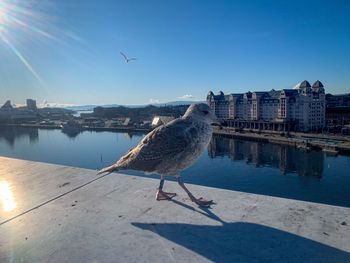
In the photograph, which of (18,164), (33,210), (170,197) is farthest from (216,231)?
(18,164)

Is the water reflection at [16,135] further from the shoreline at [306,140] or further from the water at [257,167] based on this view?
the shoreline at [306,140]

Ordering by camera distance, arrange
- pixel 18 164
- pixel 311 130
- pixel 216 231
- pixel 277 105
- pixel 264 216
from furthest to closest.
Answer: pixel 277 105 < pixel 311 130 < pixel 18 164 < pixel 264 216 < pixel 216 231

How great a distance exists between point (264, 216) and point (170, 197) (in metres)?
1.72

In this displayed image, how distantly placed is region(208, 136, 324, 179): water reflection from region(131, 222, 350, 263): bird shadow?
3021 centimetres

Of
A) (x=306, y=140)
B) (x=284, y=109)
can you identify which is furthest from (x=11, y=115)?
(x=306, y=140)

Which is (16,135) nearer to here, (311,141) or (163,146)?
(163,146)

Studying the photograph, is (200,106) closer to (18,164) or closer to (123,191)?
(123,191)

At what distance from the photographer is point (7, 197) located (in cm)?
438

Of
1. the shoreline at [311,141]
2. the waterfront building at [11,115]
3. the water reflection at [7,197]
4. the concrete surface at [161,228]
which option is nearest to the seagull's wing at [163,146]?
the concrete surface at [161,228]

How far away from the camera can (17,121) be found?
323 ft

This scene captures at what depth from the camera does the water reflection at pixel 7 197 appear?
395 cm

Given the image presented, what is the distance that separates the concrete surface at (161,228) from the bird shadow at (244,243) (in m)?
0.01

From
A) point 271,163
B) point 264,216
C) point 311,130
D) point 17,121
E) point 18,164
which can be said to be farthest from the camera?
point 17,121

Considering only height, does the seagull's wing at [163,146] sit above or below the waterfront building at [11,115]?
below
